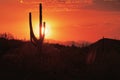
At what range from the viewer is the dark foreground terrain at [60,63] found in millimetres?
23656

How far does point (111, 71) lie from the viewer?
2434 centimetres

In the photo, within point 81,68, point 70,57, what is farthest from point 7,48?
point 81,68

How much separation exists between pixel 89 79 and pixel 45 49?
783cm

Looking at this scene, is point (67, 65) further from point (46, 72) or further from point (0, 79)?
point (0, 79)

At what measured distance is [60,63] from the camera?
26.4 metres

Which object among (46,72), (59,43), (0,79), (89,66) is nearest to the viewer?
(0,79)

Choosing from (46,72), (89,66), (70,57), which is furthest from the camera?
(70,57)

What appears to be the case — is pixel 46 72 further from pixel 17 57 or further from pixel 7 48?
pixel 7 48

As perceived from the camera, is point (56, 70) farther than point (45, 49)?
No

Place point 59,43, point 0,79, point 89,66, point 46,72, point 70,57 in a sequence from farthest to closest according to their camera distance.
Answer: point 59,43, point 70,57, point 89,66, point 46,72, point 0,79

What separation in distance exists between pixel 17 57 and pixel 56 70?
352 centimetres

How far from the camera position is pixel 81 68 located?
87.1 feet

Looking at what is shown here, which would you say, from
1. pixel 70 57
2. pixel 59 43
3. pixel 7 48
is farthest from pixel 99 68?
pixel 59 43

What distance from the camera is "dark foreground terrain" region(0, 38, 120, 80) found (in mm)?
23656
